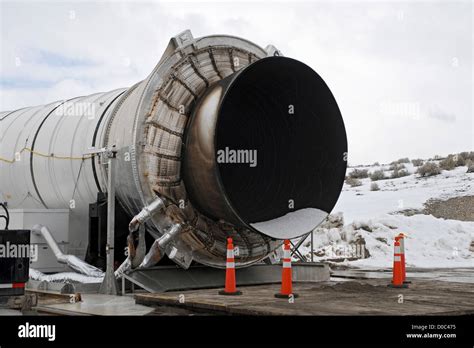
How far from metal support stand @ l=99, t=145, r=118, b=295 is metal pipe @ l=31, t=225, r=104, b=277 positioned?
0.40 metres

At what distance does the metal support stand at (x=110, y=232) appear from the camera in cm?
869

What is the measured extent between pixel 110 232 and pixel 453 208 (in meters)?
21.3

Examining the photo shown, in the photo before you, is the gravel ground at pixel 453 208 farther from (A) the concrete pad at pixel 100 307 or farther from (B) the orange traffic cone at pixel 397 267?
(A) the concrete pad at pixel 100 307

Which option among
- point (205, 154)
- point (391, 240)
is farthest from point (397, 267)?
point (391, 240)

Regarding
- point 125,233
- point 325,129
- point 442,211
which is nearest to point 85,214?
point 125,233

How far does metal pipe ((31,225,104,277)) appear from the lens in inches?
360

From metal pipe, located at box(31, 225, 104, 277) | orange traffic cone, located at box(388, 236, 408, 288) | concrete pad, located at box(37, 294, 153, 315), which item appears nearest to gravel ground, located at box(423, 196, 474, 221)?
orange traffic cone, located at box(388, 236, 408, 288)

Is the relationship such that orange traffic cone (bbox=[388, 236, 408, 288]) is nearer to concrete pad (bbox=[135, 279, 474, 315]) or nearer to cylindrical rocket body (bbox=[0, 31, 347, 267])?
concrete pad (bbox=[135, 279, 474, 315])

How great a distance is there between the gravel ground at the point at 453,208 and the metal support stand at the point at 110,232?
1991 cm

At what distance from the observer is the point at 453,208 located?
89.7 feet

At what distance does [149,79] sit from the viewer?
8.86 meters

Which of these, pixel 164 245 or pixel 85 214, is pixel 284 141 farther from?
pixel 85 214

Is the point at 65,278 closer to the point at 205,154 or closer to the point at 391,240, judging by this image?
the point at 205,154
